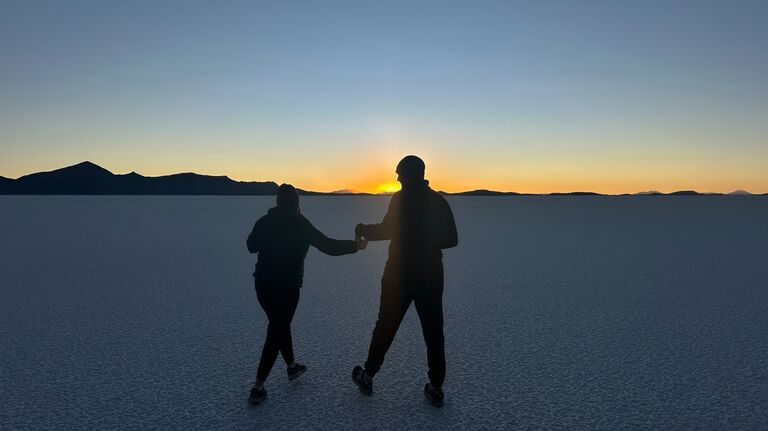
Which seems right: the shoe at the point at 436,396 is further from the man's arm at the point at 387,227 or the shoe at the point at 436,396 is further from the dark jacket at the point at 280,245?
the dark jacket at the point at 280,245

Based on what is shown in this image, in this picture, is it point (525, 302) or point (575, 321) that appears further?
point (525, 302)

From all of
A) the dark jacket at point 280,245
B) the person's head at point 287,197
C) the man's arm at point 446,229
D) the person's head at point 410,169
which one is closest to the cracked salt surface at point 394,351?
the dark jacket at point 280,245

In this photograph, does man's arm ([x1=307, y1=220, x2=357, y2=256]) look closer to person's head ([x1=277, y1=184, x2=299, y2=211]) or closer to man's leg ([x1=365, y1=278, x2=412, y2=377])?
person's head ([x1=277, y1=184, x2=299, y2=211])

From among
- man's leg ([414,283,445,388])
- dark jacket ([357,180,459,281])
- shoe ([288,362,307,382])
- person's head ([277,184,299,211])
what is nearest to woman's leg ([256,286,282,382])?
shoe ([288,362,307,382])

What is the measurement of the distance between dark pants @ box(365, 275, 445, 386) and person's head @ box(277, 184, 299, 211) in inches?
37.4

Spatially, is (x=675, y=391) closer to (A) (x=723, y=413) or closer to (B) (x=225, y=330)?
(A) (x=723, y=413)

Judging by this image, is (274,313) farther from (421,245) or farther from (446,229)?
(446,229)

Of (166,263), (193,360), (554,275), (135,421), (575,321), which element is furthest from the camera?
(166,263)

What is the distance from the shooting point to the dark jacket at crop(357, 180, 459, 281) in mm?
4828

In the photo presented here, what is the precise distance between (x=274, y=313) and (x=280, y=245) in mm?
546

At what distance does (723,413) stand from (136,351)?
5.29 m

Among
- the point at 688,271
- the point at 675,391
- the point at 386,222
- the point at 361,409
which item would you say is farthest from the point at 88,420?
the point at 688,271

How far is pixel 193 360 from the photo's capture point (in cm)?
598

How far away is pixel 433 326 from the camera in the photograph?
487 cm
